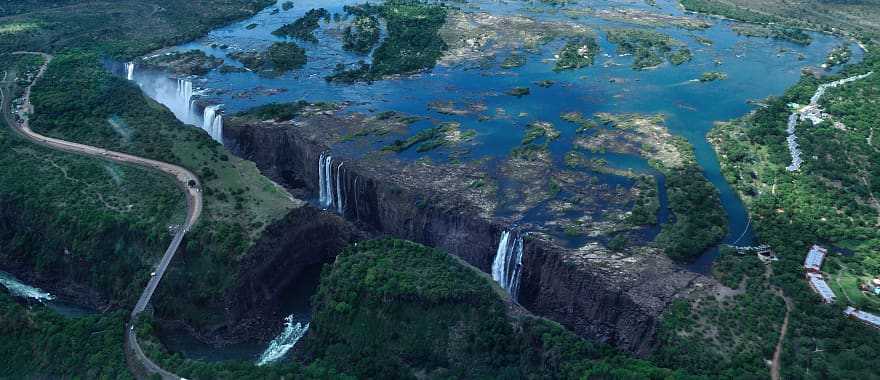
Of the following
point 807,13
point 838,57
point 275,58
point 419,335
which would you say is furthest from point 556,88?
point 807,13

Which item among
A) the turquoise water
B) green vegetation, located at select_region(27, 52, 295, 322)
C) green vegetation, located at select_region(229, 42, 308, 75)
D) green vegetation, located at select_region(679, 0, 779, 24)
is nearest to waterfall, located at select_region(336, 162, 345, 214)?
green vegetation, located at select_region(27, 52, 295, 322)

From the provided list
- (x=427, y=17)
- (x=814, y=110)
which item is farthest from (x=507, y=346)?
(x=427, y=17)

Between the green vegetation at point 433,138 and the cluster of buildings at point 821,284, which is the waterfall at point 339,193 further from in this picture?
the cluster of buildings at point 821,284

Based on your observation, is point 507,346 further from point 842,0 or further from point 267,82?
point 842,0

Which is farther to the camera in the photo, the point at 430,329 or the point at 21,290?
the point at 21,290

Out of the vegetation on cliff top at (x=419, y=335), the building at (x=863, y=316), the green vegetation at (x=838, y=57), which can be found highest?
the green vegetation at (x=838, y=57)

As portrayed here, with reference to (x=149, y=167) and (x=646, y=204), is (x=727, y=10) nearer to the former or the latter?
(x=646, y=204)

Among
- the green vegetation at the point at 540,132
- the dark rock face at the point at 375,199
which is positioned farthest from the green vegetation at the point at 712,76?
the dark rock face at the point at 375,199
